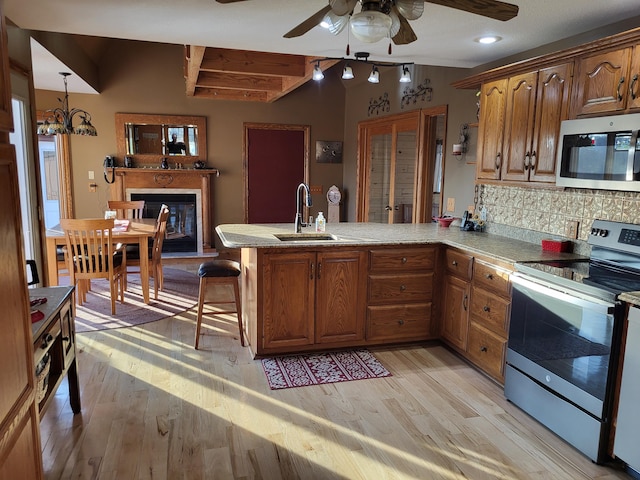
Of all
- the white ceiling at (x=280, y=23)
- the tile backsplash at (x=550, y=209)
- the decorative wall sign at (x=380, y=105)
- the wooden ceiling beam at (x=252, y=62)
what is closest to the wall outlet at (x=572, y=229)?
the tile backsplash at (x=550, y=209)

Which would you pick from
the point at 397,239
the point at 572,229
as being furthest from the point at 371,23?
the point at 572,229

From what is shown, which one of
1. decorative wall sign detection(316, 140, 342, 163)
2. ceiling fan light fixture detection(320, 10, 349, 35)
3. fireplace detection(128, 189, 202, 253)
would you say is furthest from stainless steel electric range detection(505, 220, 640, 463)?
fireplace detection(128, 189, 202, 253)

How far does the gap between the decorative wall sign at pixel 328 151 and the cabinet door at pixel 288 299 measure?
439cm

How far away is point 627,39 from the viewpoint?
243cm

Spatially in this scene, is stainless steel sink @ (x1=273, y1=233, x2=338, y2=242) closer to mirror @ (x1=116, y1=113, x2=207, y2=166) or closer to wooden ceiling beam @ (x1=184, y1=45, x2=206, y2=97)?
wooden ceiling beam @ (x1=184, y1=45, x2=206, y2=97)

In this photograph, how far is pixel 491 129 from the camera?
3.54m

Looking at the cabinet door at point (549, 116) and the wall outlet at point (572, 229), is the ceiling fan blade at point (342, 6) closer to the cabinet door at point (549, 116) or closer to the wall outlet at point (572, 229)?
the cabinet door at point (549, 116)

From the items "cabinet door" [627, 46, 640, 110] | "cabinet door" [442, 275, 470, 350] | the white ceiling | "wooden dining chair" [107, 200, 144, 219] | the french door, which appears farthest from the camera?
"wooden dining chair" [107, 200, 144, 219]

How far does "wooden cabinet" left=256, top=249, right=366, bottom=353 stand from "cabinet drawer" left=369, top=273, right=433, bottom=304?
0.10 metres

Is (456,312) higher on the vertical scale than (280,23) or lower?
lower

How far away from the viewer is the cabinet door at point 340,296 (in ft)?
11.3

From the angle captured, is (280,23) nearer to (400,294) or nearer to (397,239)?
Result: (397,239)

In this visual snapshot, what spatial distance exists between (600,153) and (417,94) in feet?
9.57

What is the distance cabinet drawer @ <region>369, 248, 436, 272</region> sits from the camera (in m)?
3.52
